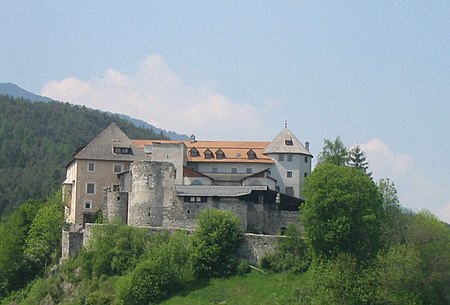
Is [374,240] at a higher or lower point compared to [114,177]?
lower

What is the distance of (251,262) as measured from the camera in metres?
65.6

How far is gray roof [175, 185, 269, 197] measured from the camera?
70000 mm

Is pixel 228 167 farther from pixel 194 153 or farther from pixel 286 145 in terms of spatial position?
pixel 286 145

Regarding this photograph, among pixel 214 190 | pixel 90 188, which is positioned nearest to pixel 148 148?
pixel 90 188

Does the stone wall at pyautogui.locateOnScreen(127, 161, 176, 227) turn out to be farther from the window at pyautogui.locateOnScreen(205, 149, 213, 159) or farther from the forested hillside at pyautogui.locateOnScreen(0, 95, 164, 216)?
the forested hillside at pyautogui.locateOnScreen(0, 95, 164, 216)

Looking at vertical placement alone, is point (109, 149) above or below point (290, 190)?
above

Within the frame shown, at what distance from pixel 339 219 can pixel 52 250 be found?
30.1 meters

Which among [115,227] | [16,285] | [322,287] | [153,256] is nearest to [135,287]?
[153,256]

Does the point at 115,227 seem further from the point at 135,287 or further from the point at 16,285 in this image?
the point at 16,285

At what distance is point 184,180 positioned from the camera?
77.5 m

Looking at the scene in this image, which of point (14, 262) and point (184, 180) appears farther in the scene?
point (14, 262)

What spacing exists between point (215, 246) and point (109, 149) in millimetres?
19146

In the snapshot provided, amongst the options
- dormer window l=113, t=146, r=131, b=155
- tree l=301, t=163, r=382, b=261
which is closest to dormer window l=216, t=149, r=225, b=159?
dormer window l=113, t=146, r=131, b=155

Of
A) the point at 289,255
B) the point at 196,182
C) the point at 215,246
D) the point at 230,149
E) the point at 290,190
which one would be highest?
the point at 230,149
